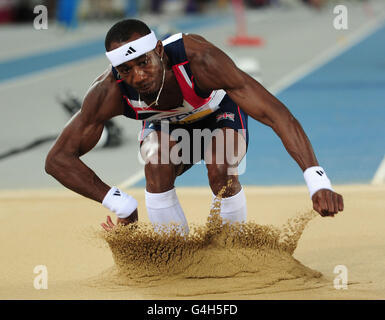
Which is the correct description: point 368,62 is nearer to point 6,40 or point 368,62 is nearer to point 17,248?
point 6,40

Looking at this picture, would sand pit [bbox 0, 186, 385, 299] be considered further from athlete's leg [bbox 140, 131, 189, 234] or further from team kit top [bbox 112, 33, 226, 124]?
team kit top [bbox 112, 33, 226, 124]

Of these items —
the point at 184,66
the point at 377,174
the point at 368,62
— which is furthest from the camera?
the point at 368,62

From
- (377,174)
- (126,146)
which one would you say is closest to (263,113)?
(377,174)

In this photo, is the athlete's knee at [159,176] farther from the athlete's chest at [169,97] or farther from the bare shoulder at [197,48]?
the bare shoulder at [197,48]

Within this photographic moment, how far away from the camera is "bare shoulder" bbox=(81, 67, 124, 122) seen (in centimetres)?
470

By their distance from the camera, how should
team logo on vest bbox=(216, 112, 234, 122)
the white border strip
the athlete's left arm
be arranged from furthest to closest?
the white border strip < team logo on vest bbox=(216, 112, 234, 122) < the athlete's left arm

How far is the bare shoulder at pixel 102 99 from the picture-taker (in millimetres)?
4703

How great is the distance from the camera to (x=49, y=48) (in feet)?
70.7

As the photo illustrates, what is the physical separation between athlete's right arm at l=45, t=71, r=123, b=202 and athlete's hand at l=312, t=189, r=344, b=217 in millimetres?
1389
